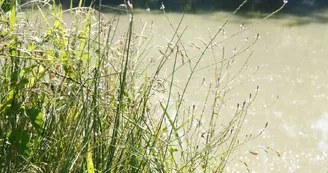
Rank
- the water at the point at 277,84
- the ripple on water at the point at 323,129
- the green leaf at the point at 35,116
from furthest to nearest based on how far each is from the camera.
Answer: the ripple on water at the point at 323,129, the water at the point at 277,84, the green leaf at the point at 35,116

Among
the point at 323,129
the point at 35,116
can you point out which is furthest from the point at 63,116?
the point at 323,129

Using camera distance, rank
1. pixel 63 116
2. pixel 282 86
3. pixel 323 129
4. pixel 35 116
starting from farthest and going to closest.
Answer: pixel 282 86, pixel 323 129, pixel 63 116, pixel 35 116

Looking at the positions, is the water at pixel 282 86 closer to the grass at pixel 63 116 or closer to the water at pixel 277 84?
the water at pixel 277 84

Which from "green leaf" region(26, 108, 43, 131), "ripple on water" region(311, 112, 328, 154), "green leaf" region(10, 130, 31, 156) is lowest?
"ripple on water" region(311, 112, 328, 154)

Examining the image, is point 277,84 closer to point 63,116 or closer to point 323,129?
point 323,129

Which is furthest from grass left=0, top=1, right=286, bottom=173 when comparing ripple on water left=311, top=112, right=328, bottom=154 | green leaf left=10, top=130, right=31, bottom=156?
ripple on water left=311, top=112, right=328, bottom=154

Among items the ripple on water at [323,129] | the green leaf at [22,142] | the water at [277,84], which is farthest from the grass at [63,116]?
the ripple on water at [323,129]

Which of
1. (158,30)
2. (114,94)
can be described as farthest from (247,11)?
(114,94)

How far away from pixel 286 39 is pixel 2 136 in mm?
3220

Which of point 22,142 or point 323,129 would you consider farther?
point 323,129

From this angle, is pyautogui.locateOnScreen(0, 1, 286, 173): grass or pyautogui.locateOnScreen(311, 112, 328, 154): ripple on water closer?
pyautogui.locateOnScreen(0, 1, 286, 173): grass

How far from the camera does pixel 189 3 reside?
5707 mm

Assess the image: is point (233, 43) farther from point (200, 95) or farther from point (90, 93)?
point (90, 93)

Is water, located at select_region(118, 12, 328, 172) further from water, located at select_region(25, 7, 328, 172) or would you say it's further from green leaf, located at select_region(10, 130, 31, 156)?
green leaf, located at select_region(10, 130, 31, 156)
